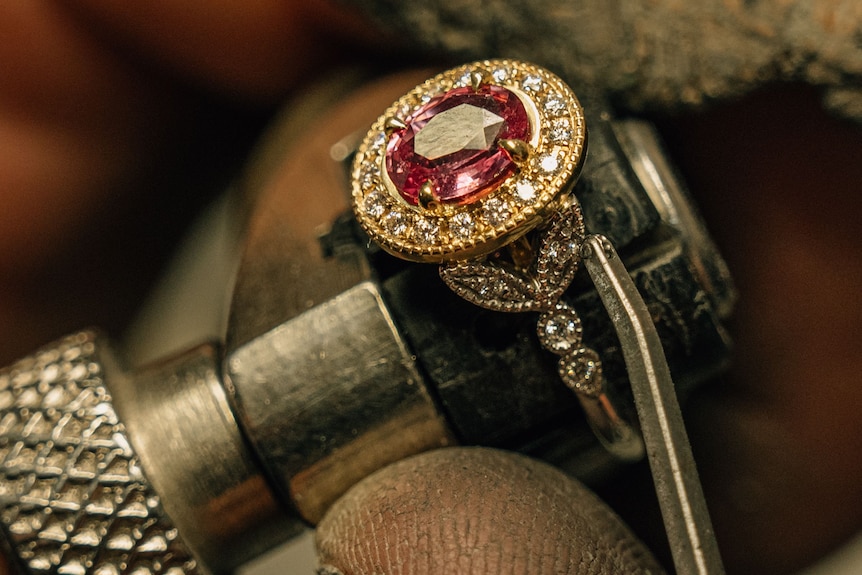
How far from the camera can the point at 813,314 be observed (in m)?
0.77

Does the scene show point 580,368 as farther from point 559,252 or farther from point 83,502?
point 83,502

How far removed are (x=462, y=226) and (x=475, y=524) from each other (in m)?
0.21

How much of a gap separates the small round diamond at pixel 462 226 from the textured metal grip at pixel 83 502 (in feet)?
1.03

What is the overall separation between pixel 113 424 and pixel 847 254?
2.15 feet

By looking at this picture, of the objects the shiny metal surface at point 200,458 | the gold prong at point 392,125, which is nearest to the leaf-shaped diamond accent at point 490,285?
the gold prong at point 392,125

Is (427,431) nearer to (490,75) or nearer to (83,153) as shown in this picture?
(490,75)

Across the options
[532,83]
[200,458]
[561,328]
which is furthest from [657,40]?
[200,458]

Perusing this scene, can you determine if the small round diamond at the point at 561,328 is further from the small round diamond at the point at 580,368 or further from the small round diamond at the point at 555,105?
the small round diamond at the point at 555,105

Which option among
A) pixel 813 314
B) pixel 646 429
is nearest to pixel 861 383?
pixel 813 314

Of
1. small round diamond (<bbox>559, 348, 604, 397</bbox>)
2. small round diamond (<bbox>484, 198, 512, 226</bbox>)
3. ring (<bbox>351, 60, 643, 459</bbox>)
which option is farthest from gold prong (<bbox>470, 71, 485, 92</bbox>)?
small round diamond (<bbox>559, 348, 604, 397</bbox>)

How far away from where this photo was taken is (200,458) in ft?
2.13

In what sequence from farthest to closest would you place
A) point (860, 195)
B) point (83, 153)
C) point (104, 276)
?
point (104, 276) → point (83, 153) → point (860, 195)

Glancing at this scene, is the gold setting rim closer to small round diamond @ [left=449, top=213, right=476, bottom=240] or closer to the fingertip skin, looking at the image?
small round diamond @ [left=449, top=213, right=476, bottom=240]

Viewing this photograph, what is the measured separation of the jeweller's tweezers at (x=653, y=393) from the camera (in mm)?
562
